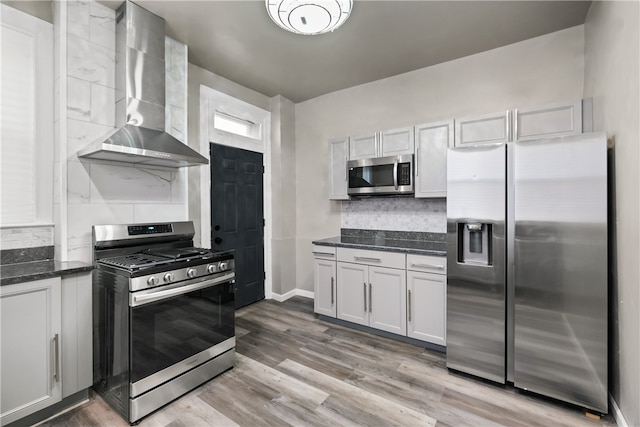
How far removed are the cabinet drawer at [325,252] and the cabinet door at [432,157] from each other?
1.09m

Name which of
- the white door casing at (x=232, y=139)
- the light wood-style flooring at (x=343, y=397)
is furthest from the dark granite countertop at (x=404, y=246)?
the white door casing at (x=232, y=139)

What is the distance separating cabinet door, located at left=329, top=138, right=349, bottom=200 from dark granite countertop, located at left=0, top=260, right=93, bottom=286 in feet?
8.07

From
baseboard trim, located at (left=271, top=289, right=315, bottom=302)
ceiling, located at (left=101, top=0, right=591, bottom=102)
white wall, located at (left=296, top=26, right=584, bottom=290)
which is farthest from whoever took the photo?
baseboard trim, located at (left=271, top=289, right=315, bottom=302)

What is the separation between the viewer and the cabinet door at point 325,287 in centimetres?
327

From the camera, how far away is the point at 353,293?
313cm

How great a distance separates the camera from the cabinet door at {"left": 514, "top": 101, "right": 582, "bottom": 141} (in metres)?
2.35

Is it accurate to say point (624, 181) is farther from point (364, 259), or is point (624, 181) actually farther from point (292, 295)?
point (292, 295)

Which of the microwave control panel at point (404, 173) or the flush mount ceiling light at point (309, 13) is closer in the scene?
the flush mount ceiling light at point (309, 13)

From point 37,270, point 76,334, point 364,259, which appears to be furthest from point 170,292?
point 364,259

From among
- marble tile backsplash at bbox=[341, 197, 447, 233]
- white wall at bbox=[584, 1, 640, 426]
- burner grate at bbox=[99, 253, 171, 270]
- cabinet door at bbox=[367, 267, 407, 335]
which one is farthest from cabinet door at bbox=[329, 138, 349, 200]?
white wall at bbox=[584, 1, 640, 426]

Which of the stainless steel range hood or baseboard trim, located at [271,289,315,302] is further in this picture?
baseboard trim, located at [271,289,315,302]

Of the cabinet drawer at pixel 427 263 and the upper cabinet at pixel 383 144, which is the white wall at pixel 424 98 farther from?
the cabinet drawer at pixel 427 263

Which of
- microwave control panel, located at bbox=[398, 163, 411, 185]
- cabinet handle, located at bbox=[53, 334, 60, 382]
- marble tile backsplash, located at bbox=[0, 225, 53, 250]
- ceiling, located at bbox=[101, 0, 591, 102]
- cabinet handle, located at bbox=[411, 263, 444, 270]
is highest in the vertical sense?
ceiling, located at bbox=[101, 0, 591, 102]

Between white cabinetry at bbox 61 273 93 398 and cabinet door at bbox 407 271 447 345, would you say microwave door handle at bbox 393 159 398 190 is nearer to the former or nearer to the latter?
cabinet door at bbox 407 271 447 345
